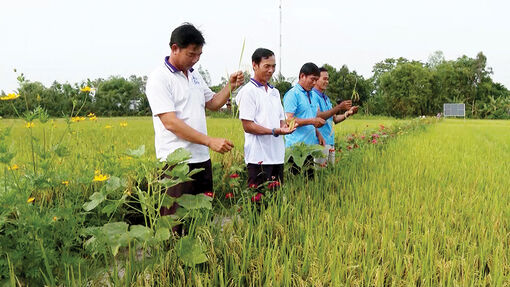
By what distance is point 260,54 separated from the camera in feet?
8.19

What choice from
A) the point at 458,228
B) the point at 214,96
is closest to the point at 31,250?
the point at 214,96

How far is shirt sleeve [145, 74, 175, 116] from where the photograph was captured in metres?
1.85

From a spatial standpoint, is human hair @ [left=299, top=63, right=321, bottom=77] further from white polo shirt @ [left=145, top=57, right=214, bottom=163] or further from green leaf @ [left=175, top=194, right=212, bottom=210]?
green leaf @ [left=175, top=194, right=212, bottom=210]

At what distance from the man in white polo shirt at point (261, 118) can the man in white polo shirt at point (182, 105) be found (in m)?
0.28

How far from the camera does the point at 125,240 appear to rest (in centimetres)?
135

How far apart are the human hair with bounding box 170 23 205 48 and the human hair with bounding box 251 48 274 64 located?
0.70 metres

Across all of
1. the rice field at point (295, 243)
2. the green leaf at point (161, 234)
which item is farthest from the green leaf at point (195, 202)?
the green leaf at point (161, 234)

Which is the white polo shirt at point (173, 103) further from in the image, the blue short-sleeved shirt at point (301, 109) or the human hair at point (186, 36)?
the blue short-sleeved shirt at point (301, 109)

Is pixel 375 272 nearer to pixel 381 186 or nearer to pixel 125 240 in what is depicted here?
pixel 125 240

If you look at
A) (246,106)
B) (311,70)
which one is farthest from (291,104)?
(246,106)

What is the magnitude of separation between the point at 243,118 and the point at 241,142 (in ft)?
9.49

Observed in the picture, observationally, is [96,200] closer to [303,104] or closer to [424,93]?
[303,104]

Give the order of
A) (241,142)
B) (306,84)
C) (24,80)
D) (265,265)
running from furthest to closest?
(241,142) → (306,84) → (24,80) → (265,265)

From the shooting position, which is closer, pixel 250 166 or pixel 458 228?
pixel 458 228
